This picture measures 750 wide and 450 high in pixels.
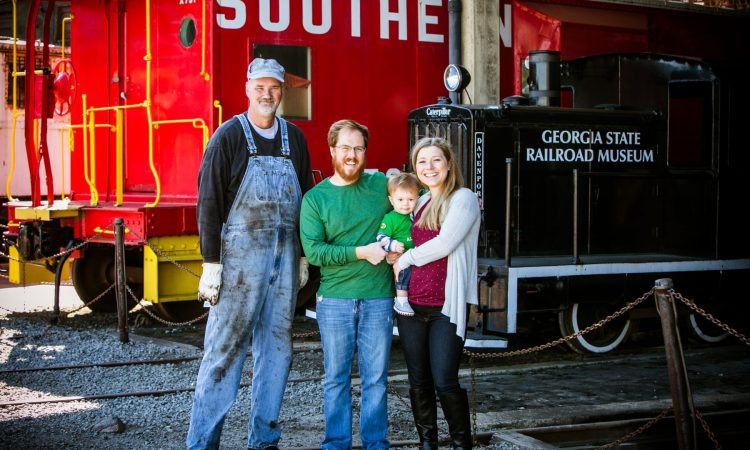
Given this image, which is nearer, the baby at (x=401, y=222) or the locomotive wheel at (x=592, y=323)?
the baby at (x=401, y=222)

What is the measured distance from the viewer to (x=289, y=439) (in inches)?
225

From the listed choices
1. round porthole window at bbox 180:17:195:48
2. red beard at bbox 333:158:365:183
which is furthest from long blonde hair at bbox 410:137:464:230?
round porthole window at bbox 180:17:195:48

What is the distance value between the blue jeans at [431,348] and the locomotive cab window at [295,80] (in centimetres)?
527

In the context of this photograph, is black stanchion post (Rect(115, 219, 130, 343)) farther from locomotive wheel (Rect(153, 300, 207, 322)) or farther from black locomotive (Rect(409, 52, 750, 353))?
black locomotive (Rect(409, 52, 750, 353))

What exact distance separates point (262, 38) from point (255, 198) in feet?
16.7

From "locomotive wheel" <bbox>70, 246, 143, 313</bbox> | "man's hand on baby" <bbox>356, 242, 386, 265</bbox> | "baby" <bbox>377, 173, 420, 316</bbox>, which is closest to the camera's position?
"man's hand on baby" <bbox>356, 242, 386, 265</bbox>

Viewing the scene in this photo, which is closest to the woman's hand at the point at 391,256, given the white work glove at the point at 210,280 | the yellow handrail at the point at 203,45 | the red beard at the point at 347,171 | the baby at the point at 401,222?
the baby at the point at 401,222

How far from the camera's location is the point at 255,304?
491 cm

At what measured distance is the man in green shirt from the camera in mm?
4840

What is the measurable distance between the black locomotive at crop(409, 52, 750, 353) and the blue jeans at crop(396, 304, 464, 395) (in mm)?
2902

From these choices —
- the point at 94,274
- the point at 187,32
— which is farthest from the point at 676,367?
the point at 94,274

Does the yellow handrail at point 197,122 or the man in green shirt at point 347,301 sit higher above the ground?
the yellow handrail at point 197,122

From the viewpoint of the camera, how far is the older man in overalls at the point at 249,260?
15.8 ft

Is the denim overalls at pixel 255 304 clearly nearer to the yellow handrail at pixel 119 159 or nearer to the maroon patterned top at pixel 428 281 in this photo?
the maroon patterned top at pixel 428 281
